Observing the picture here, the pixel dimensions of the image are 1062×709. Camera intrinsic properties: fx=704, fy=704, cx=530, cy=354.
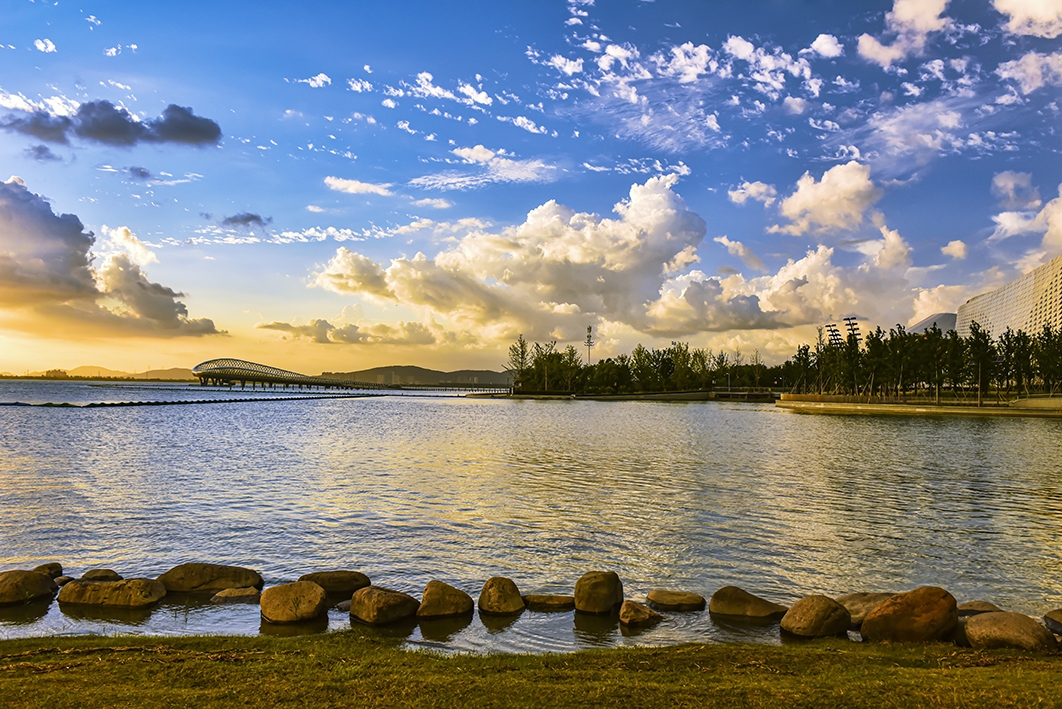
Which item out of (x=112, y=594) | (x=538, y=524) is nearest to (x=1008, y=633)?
(x=538, y=524)

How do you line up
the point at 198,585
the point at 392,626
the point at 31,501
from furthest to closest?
the point at 31,501, the point at 198,585, the point at 392,626

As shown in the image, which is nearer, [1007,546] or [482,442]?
[1007,546]

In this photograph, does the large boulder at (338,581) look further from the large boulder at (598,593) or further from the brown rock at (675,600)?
the brown rock at (675,600)

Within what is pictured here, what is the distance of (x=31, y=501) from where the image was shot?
27.3 metres

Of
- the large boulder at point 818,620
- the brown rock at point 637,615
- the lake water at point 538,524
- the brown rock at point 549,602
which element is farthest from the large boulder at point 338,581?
the large boulder at point 818,620

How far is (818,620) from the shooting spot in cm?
1331

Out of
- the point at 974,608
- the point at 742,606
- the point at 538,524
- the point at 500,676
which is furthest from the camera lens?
the point at 538,524

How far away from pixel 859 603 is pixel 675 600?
3681mm

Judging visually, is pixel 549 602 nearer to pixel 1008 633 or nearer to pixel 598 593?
pixel 598 593

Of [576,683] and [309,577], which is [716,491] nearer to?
[309,577]

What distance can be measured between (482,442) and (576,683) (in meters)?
49.0

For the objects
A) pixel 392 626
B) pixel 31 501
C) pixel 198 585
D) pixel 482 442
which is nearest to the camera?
pixel 392 626

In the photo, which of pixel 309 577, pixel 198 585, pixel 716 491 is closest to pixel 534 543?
pixel 309 577

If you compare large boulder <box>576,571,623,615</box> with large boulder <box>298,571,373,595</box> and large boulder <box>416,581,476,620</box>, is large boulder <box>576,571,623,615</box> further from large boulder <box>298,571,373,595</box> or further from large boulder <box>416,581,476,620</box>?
large boulder <box>298,571,373,595</box>
